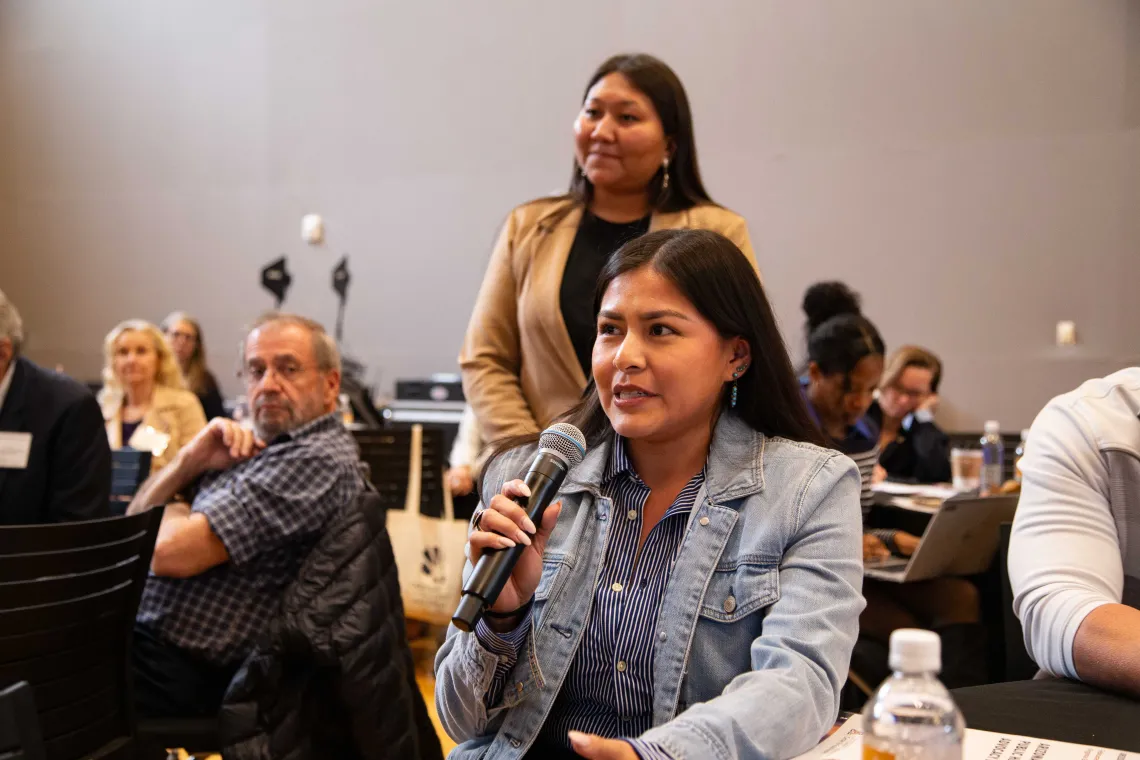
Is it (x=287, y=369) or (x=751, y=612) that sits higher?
(x=287, y=369)

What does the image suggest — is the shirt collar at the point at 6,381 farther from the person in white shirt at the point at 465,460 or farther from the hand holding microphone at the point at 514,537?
the hand holding microphone at the point at 514,537

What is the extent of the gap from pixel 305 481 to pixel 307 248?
734cm

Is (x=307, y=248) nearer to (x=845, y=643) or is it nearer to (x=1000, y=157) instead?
(x=1000, y=157)

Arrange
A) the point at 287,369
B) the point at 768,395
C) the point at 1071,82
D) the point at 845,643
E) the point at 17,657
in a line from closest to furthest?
the point at 845,643 → the point at 768,395 → the point at 17,657 → the point at 287,369 → the point at 1071,82

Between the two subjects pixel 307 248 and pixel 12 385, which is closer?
pixel 12 385

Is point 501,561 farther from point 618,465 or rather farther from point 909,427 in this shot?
point 909,427

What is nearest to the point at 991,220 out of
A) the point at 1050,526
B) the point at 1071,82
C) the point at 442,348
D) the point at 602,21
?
the point at 1071,82

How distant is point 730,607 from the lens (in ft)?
4.53

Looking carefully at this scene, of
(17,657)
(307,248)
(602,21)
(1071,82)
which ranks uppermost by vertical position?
(602,21)

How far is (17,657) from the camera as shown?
6.68ft

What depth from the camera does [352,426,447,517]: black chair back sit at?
457 cm

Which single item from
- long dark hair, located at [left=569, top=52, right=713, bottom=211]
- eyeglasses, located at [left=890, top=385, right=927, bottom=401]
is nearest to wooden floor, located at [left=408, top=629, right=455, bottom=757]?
long dark hair, located at [left=569, top=52, right=713, bottom=211]

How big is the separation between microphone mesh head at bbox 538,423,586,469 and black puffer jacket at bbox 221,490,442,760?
1.19 meters

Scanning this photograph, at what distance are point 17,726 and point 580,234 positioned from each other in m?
1.61
